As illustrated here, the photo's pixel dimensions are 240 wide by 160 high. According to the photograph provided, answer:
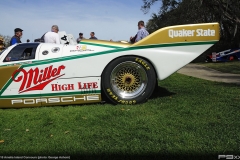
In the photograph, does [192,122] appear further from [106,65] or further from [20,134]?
[20,134]

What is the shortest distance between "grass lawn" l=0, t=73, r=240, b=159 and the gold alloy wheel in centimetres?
32

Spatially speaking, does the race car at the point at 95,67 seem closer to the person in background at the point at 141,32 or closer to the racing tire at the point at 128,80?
the racing tire at the point at 128,80

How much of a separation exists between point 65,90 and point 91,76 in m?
0.56

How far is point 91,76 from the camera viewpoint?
190 inches

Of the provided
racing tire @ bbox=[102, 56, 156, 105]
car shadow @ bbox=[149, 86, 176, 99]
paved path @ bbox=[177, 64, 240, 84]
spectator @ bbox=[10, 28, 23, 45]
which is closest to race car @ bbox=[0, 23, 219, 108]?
racing tire @ bbox=[102, 56, 156, 105]

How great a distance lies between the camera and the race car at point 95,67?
4.77m

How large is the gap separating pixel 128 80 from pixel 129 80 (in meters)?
0.02

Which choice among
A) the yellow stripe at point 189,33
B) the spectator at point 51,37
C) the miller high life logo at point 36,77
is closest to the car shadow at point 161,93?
the yellow stripe at point 189,33

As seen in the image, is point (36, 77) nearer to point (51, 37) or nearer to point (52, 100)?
point (52, 100)

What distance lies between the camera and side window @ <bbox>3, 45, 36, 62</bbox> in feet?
16.1

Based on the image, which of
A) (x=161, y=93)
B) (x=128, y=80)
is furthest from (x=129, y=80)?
(x=161, y=93)

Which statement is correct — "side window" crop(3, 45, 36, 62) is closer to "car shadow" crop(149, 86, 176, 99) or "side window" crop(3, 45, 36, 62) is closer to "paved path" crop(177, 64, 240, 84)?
"car shadow" crop(149, 86, 176, 99)

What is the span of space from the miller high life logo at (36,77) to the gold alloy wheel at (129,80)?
3.51ft

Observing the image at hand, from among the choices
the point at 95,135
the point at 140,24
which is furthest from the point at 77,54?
the point at 140,24
